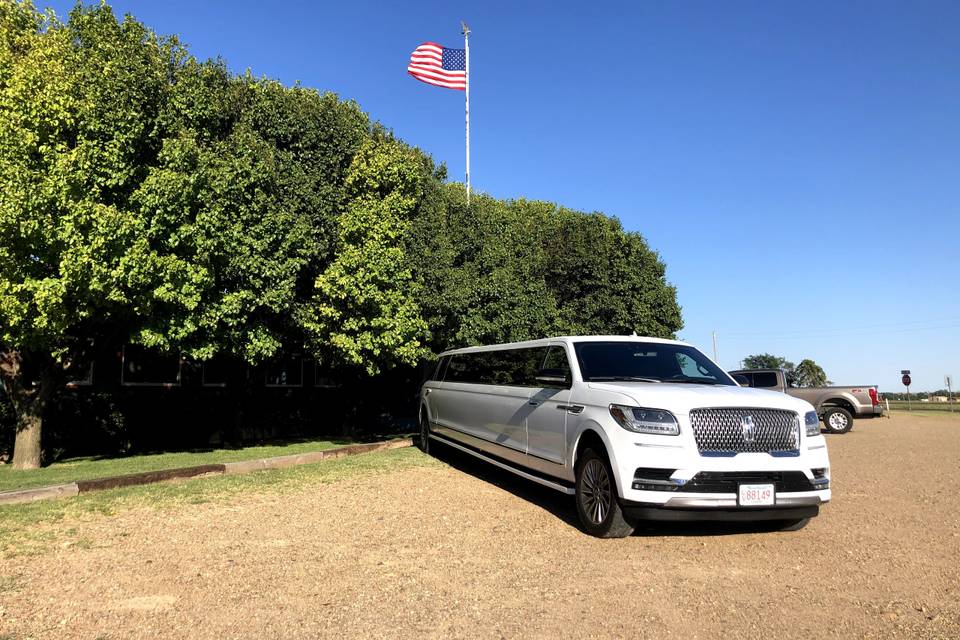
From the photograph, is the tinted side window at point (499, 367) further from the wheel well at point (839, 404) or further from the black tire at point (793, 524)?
the wheel well at point (839, 404)

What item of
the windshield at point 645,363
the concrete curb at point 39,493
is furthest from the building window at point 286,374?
the windshield at point 645,363

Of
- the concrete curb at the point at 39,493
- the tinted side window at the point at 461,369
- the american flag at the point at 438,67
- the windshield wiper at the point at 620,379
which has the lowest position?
the concrete curb at the point at 39,493

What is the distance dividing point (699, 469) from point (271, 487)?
629 cm

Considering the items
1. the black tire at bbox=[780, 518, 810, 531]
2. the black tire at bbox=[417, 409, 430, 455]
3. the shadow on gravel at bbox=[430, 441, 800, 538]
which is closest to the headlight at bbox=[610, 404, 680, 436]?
the shadow on gravel at bbox=[430, 441, 800, 538]

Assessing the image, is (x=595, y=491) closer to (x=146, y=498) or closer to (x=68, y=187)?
(x=146, y=498)

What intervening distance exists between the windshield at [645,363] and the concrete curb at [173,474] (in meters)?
6.50

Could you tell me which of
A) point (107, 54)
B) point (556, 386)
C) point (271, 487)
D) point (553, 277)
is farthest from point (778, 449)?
point (553, 277)

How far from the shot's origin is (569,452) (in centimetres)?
693

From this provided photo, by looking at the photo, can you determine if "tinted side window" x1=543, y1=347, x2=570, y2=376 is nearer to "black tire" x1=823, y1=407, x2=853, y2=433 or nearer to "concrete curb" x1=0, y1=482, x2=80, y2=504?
"concrete curb" x1=0, y1=482, x2=80, y2=504

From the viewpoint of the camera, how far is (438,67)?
24328 mm

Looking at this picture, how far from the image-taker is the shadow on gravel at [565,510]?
660 centimetres

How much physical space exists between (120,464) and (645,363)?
10.8 metres

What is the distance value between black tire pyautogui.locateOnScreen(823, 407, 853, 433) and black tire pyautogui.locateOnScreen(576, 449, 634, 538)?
1702cm

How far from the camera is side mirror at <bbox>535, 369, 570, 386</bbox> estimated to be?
7227mm
